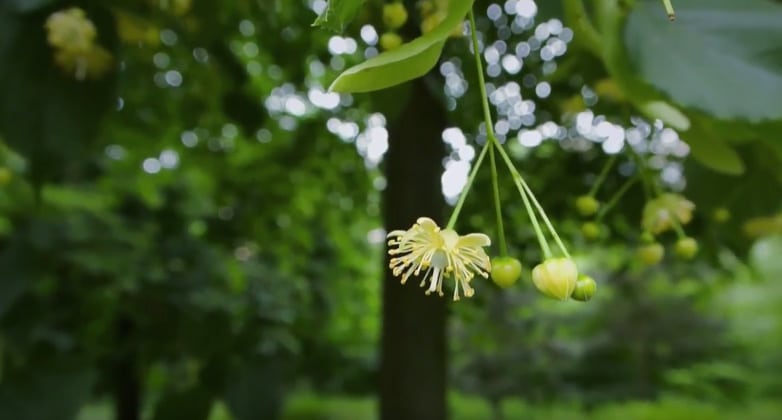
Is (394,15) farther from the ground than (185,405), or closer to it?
farther from the ground

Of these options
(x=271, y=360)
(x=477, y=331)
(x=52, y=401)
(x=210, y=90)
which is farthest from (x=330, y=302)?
(x=52, y=401)

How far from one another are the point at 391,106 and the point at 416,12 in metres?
A: 0.07

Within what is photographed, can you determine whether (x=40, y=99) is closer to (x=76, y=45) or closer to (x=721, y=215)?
(x=76, y=45)

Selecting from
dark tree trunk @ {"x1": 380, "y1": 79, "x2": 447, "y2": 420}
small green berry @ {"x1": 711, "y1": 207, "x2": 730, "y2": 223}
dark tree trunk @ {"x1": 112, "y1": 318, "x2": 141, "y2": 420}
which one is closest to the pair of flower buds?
small green berry @ {"x1": 711, "y1": 207, "x2": 730, "y2": 223}

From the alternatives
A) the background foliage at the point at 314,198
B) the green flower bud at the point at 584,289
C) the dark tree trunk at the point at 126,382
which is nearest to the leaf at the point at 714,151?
the background foliage at the point at 314,198

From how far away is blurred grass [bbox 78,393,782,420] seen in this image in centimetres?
217

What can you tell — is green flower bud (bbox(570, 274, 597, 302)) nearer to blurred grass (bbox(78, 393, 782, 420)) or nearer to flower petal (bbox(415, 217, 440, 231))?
flower petal (bbox(415, 217, 440, 231))

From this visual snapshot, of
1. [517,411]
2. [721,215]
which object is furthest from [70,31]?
[517,411]

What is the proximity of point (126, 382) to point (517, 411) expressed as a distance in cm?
122

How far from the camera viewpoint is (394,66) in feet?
0.92

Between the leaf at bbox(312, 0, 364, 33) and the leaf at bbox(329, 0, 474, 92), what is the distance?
16 millimetres

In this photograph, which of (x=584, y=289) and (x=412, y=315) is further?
(x=412, y=315)

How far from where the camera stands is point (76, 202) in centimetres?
100

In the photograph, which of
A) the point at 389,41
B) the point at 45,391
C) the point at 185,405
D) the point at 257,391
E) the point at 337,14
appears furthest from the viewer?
the point at 257,391
